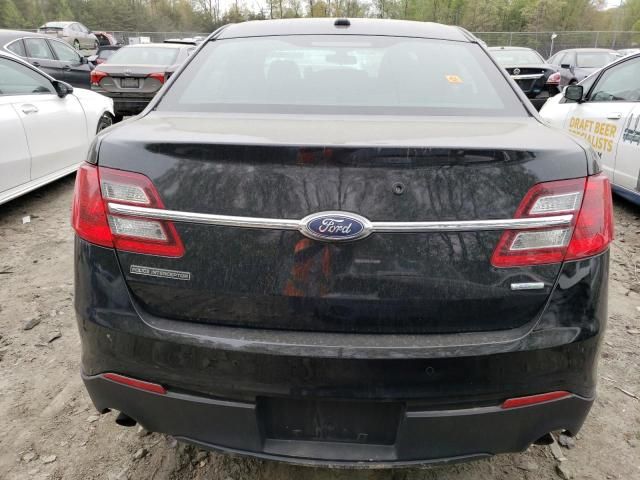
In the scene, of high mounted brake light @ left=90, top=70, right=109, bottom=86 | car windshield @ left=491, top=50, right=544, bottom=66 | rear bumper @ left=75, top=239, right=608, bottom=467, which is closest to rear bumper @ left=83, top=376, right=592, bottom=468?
rear bumper @ left=75, top=239, right=608, bottom=467

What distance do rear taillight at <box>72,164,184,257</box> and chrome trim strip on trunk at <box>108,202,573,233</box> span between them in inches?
1.9

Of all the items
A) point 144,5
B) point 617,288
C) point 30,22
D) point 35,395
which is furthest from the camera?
point 144,5

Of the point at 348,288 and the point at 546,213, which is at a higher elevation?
the point at 546,213

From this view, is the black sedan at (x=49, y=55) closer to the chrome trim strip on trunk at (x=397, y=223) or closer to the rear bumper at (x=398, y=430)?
the chrome trim strip on trunk at (x=397, y=223)

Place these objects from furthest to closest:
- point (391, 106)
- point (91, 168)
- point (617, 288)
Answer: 1. point (617, 288)
2. point (391, 106)
3. point (91, 168)

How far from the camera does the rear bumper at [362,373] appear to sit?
1.47 metres

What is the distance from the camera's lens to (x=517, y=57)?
11906mm

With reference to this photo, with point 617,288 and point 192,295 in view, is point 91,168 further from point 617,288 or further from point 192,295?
point 617,288

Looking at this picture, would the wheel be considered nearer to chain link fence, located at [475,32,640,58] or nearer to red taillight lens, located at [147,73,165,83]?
red taillight lens, located at [147,73,165,83]

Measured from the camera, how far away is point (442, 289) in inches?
57.3

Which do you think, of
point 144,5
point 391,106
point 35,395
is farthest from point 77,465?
point 144,5

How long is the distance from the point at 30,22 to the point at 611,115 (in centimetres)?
5876

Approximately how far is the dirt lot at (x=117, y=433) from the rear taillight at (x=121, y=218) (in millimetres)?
1071

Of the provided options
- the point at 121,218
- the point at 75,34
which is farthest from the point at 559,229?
the point at 75,34
